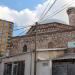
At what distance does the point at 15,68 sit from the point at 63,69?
753 centimetres

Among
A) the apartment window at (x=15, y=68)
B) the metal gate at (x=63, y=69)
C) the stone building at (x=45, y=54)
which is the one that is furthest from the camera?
the apartment window at (x=15, y=68)

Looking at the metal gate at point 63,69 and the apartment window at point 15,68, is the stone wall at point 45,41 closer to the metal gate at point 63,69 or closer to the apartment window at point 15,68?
the apartment window at point 15,68

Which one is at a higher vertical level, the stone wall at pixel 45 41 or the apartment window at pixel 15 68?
the stone wall at pixel 45 41

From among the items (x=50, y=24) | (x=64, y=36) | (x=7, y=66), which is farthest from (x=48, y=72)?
(x=50, y=24)

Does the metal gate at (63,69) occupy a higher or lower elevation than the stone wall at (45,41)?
lower

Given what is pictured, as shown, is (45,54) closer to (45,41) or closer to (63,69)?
(63,69)

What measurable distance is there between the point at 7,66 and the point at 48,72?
8667mm

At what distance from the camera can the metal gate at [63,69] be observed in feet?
74.2

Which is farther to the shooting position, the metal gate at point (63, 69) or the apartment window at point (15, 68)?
the apartment window at point (15, 68)

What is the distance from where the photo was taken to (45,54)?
2598cm

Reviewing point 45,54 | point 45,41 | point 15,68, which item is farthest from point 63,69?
point 45,41

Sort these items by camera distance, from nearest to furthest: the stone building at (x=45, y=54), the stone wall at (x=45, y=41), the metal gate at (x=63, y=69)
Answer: the metal gate at (x=63, y=69), the stone building at (x=45, y=54), the stone wall at (x=45, y=41)

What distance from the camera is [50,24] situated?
4150 centimetres

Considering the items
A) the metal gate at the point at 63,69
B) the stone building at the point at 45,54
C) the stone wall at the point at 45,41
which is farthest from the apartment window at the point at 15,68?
the stone wall at the point at 45,41
